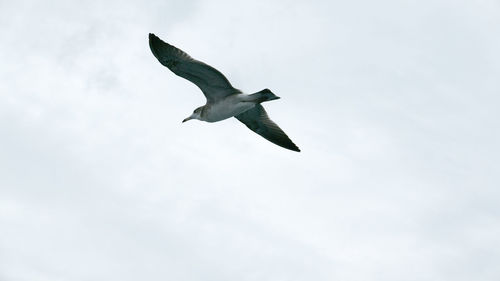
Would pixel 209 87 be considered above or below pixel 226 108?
above

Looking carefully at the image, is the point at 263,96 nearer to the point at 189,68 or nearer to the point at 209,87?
the point at 209,87

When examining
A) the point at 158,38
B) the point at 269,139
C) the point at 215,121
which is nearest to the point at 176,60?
the point at 158,38

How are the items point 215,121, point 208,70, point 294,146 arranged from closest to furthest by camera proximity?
point 208,70 < point 215,121 < point 294,146

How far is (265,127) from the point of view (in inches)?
1443

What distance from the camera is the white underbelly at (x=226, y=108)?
107 ft

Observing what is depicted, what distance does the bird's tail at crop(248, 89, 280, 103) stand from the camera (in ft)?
104

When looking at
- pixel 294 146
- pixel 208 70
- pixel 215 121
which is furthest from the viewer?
pixel 294 146

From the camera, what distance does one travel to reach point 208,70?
31219mm

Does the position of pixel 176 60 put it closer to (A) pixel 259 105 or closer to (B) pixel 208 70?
(B) pixel 208 70

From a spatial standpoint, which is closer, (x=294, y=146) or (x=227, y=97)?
(x=227, y=97)

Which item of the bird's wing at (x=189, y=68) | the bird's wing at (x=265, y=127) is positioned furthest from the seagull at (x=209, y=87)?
the bird's wing at (x=265, y=127)

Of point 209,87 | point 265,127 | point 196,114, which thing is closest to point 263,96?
point 209,87

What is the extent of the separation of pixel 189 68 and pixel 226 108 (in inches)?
92.9

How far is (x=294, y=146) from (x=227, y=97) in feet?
16.0
